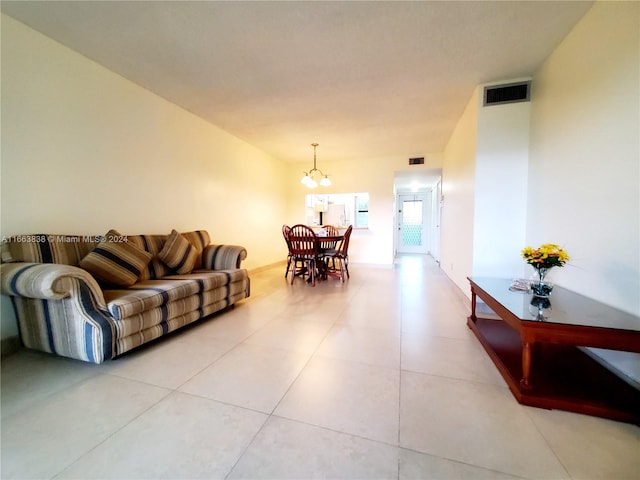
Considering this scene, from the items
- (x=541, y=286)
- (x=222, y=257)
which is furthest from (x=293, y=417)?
(x=222, y=257)

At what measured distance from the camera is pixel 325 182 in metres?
5.29

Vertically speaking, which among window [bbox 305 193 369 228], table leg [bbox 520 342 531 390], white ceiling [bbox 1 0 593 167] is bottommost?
table leg [bbox 520 342 531 390]

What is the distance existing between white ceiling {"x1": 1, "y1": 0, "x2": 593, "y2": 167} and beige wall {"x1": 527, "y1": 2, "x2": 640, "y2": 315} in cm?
31

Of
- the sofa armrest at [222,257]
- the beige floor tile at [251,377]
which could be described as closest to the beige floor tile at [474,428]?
the beige floor tile at [251,377]

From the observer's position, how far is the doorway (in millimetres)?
8555

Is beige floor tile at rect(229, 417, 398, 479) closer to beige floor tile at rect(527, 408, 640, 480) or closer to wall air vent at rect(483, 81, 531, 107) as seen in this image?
beige floor tile at rect(527, 408, 640, 480)

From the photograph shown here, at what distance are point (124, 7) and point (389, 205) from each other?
5.05 metres

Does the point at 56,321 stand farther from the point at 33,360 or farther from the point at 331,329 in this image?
the point at 331,329

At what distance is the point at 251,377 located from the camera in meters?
1.55

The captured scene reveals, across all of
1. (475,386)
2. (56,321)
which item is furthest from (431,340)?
(56,321)

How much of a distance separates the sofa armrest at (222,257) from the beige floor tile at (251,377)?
1246mm

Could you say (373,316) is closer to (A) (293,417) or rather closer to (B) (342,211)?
(A) (293,417)

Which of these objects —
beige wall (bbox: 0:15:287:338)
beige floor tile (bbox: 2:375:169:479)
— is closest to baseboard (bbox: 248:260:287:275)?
beige wall (bbox: 0:15:287:338)

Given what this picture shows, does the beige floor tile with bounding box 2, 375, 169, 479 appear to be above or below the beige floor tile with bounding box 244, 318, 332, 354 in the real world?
above
